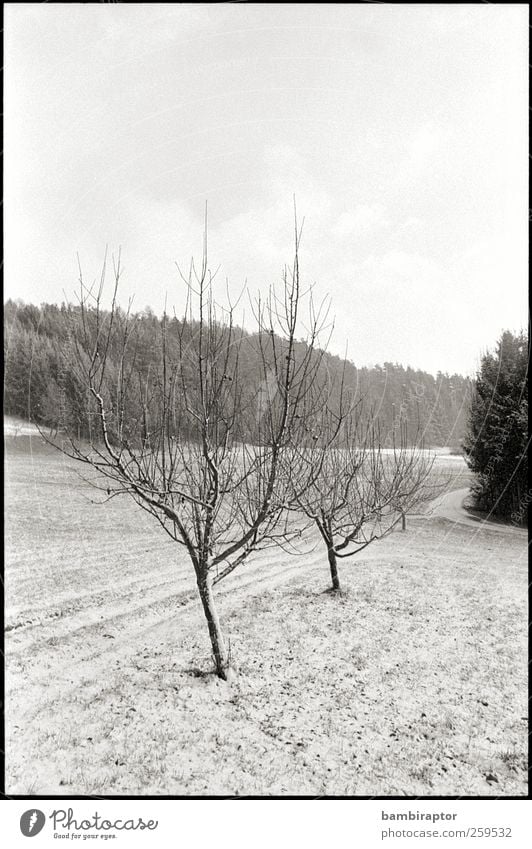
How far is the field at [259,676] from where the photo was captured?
7.75ft

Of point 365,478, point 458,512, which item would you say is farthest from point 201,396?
point 458,512

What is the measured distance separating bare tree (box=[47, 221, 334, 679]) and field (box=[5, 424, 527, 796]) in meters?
0.67

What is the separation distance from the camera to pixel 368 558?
7.43 m

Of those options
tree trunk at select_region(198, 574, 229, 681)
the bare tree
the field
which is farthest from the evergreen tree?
tree trunk at select_region(198, 574, 229, 681)

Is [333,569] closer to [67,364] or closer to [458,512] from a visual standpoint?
[458,512]

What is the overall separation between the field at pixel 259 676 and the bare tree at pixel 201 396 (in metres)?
0.67

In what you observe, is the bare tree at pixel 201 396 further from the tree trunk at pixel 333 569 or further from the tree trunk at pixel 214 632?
the tree trunk at pixel 333 569

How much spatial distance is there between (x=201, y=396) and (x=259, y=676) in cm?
246

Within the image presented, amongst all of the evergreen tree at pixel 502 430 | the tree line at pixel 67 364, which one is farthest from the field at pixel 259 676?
the evergreen tree at pixel 502 430

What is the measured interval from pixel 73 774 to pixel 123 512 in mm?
6964
